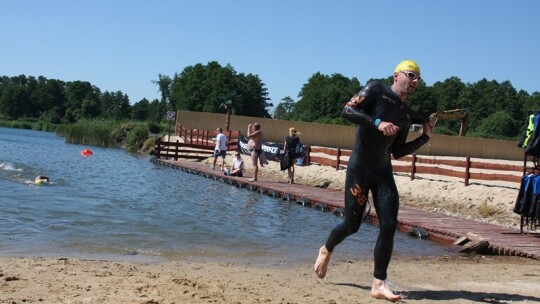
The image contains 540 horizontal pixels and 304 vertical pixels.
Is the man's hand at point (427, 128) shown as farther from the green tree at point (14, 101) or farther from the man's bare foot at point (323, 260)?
the green tree at point (14, 101)

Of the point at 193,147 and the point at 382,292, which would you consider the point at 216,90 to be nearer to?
the point at 193,147

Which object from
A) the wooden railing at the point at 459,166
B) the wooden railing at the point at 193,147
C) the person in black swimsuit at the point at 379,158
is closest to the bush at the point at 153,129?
the wooden railing at the point at 193,147

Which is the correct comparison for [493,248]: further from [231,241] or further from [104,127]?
[104,127]

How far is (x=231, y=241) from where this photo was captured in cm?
938

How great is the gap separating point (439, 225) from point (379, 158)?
21.9 feet

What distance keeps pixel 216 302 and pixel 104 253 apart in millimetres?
3281

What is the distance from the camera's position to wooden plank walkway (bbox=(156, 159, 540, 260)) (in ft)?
30.3

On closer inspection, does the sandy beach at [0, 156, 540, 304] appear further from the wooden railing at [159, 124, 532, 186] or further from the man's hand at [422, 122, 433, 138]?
the wooden railing at [159, 124, 532, 186]

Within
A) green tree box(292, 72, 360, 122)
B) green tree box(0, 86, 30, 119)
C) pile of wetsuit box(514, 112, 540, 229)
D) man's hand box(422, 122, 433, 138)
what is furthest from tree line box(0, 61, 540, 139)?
man's hand box(422, 122, 433, 138)

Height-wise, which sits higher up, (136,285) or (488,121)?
(488,121)

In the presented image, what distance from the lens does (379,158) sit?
5.34m

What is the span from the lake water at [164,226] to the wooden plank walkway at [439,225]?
335mm

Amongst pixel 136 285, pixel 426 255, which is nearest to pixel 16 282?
pixel 136 285

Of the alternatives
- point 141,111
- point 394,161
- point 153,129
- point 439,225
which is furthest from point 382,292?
point 141,111
